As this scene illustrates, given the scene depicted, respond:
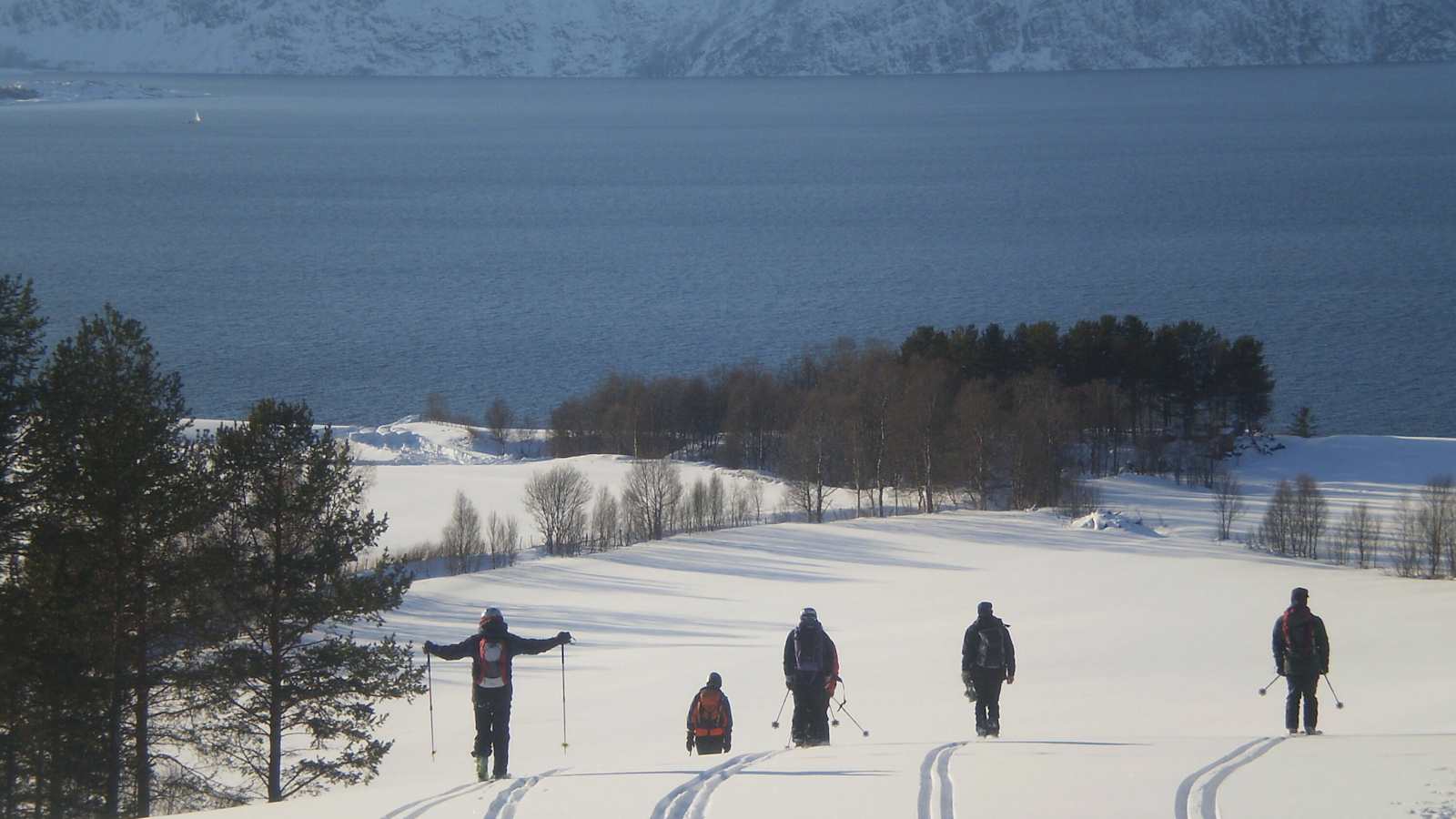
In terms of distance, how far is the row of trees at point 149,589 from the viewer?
42.9 ft

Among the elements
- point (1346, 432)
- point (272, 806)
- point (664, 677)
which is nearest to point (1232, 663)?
point (664, 677)

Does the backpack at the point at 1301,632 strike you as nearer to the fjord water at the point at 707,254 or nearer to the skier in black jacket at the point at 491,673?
the skier in black jacket at the point at 491,673

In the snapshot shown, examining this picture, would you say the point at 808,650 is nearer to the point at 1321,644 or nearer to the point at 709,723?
the point at 709,723

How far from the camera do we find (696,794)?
28.5 feet

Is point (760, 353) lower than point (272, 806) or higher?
higher

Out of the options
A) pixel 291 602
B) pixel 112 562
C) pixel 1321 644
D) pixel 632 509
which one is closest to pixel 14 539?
pixel 112 562

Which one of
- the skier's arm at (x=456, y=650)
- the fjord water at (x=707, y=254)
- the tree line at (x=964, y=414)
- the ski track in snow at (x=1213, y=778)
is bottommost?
the ski track in snow at (x=1213, y=778)

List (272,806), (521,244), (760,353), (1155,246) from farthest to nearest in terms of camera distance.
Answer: (521,244) < (1155,246) < (760,353) < (272,806)

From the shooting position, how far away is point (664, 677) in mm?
18266

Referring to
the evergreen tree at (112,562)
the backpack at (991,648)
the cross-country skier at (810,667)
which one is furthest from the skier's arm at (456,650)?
the evergreen tree at (112,562)

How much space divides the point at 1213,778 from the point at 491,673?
14.9 feet

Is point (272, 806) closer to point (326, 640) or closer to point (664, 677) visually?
point (326, 640)

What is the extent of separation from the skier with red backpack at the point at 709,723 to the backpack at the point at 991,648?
1.90 metres

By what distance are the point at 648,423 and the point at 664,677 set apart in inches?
960
